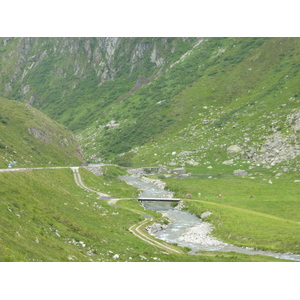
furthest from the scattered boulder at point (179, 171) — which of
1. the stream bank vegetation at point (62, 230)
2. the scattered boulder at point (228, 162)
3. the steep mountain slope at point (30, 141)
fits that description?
the stream bank vegetation at point (62, 230)

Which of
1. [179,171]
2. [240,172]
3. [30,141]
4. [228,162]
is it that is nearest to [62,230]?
[30,141]

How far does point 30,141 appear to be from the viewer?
5945 inches

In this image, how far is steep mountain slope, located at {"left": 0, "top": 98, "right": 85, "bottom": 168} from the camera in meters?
128

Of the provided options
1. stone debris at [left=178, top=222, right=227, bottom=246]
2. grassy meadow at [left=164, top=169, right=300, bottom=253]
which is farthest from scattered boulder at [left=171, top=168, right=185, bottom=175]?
stone debris at [left=178, top=222, right=227, bottom=246]

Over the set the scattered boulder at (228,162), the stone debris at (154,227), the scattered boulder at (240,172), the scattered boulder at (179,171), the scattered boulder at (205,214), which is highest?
the scattered boulder at (228,162)

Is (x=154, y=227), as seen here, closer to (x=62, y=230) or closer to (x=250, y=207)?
(x=62, y=230)

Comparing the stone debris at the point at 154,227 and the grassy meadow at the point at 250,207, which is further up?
the grassy meadow at the point at 250,207

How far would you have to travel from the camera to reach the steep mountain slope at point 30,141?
419 ft

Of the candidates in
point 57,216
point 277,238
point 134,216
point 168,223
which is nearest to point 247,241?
point 277,238

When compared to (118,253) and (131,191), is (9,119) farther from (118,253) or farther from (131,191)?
(118,253)

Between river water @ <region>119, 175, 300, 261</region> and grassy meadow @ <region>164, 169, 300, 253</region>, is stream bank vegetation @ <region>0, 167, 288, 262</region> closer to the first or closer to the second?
river water @ <region>119, 175, 300, 261</region>

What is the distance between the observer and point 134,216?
326 feet

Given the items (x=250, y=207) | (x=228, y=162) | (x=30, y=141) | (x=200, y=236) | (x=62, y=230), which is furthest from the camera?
(x=228, y=162)

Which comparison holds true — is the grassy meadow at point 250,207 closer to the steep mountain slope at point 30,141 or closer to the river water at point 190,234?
the river water at point 190,234
